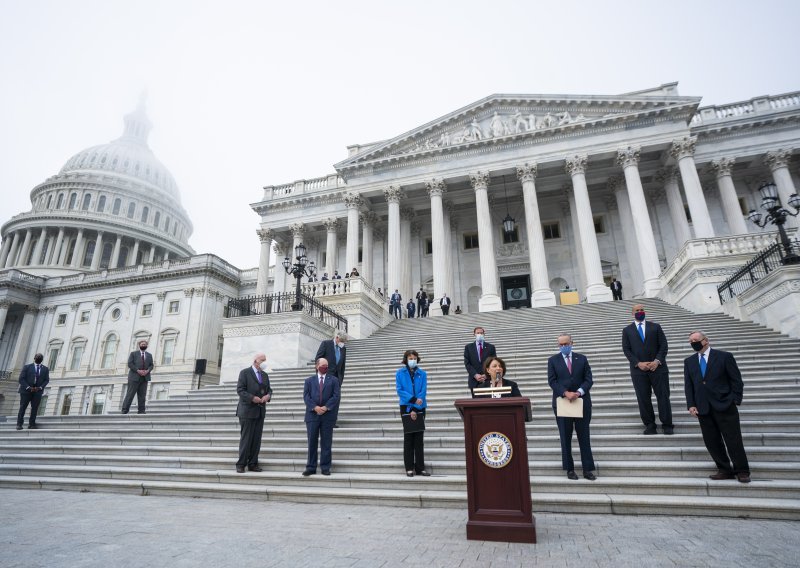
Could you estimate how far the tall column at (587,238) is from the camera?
891 inches

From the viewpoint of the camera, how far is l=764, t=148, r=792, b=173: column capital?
2530 cm

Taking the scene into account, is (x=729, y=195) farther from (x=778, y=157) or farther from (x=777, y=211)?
(x=777, y=211)

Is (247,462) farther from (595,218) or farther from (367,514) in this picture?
(595,218)

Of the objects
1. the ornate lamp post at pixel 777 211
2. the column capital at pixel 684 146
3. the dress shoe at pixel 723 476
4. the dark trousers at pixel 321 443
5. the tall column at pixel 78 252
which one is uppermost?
the tall column at pixel 78 252

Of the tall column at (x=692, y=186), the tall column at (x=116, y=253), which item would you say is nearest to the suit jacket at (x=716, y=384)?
the tall column at (x=692, y=186)

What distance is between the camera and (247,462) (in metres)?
7.63

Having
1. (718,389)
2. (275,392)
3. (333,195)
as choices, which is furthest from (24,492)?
(333,195)

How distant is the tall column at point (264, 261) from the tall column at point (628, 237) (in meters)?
24.2

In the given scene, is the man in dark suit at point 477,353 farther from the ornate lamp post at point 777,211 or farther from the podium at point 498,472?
the ornate lamp post at point 777,211

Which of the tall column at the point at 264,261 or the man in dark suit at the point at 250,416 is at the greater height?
the tall column at the point at 264,261

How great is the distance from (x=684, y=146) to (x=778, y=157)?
645cm

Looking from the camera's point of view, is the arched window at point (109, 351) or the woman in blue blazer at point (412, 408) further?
the arched window at point (109, 351)

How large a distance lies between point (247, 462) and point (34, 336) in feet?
172

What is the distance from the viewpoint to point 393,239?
89.9 ft
